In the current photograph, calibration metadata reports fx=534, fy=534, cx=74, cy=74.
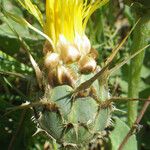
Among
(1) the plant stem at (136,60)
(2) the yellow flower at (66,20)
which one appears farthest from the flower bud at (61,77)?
(1) the plant stem at (136,60)

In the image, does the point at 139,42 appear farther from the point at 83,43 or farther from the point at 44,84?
the point at 44,84

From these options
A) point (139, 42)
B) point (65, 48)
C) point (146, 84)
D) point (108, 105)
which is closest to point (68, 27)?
point (65, 48)

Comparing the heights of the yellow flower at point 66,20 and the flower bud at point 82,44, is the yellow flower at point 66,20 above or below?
above

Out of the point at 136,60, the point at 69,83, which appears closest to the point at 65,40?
the point at 69,83

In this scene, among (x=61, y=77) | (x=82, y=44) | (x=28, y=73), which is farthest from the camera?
(x=28, y=73)

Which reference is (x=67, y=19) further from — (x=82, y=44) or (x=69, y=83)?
(x=69, y=83)

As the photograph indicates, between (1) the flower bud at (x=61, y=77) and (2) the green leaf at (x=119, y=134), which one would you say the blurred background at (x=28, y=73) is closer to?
(2) the green leaf at (x=119, y=134)
